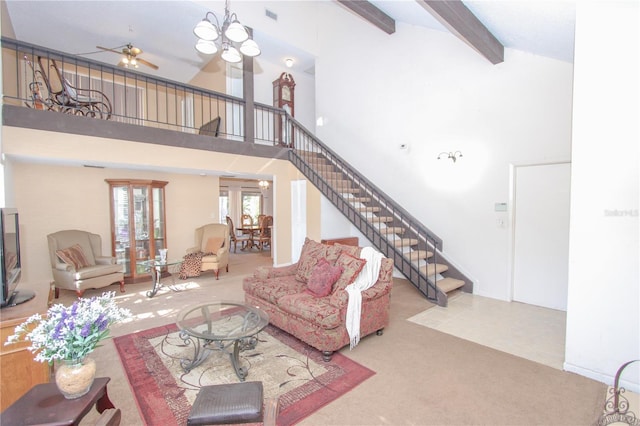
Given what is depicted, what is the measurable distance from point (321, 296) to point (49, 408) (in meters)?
2.26

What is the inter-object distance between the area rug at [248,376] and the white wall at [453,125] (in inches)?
130

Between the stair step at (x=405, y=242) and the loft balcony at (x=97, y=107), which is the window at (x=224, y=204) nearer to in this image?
the loft balcony at (x=97, y=107)

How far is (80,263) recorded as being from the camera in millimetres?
4934

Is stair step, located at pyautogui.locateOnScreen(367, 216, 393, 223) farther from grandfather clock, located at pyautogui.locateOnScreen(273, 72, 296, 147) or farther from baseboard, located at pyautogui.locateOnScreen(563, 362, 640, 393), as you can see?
grandfather clock, located at pyautogui.locateOnScreen(273, 72, 296, 147)

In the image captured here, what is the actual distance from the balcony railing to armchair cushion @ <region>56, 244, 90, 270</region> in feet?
6.99

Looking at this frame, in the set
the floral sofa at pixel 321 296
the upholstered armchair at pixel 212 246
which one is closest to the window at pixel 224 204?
the upholstered armchair at pixel 212 246

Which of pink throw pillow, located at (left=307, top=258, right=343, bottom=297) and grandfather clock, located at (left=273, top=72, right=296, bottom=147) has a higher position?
grandfather clock, located at (left=273, top=72, right=296, bottom=147)

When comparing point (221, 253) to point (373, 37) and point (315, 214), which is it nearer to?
point (315, 214)

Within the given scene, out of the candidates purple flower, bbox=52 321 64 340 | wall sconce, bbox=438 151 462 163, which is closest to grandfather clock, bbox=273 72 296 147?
wall sconce, bbox=438 151 462 163

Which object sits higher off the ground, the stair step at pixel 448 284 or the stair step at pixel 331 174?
the stair step at pixel 331 174

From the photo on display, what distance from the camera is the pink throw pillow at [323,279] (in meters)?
3.36

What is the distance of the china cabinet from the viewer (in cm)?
571

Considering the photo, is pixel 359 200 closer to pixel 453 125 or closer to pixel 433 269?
pixel 433 269

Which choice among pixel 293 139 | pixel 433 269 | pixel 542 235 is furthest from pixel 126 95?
pixel 542 235
